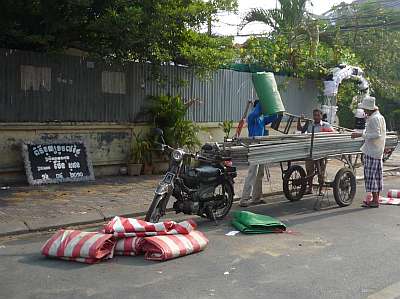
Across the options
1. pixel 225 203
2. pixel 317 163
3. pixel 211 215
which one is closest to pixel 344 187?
pixel 317 163

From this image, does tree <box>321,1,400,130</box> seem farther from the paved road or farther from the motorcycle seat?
the paved road

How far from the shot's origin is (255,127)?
898 centimetres

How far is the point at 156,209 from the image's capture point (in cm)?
662

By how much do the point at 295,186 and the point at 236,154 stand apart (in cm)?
238

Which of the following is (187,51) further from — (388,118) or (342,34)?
(388,118)

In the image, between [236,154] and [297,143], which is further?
[297,143]

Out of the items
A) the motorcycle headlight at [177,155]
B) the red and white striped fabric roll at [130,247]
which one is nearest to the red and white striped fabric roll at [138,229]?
the red and white striped fabric roll at [130,247]

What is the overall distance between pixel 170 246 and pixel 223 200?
2.16 meters

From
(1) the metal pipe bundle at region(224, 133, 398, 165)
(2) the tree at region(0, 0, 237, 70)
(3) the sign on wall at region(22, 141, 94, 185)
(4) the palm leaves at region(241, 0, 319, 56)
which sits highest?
(4) the palm leaves at region(241, 0, 319, 56)

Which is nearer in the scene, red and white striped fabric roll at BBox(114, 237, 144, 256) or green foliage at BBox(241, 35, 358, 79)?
red and white striped fabric roll at BBox(114, 237, 144, 256)

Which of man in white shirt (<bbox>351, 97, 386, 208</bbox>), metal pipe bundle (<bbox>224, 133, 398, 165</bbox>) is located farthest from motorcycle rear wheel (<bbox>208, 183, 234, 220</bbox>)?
man in white shirt (<bbox>351, 97, 386, 208</bbox>)

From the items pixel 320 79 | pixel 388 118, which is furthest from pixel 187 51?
pixel 388 118

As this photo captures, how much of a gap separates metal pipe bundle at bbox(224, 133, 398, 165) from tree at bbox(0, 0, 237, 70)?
298 centimetres

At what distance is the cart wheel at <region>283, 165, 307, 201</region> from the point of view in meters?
9.34
